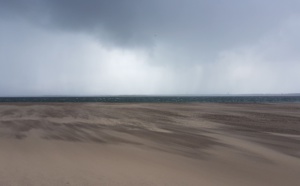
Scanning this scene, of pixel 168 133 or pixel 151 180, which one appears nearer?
pixel 151 180

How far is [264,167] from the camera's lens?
36.9ft

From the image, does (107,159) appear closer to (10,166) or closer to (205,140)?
(10,166)

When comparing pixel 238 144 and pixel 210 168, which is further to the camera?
pixel 238 144

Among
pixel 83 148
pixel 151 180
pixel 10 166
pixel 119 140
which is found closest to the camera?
pixel 151 180

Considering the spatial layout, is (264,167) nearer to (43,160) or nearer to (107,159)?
(107,159)

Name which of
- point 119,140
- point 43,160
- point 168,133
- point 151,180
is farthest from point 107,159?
point 168,133

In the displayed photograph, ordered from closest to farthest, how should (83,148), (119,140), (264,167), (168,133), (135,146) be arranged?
(264,167) < (83,148) < (135,146) < (119,140) < (168,133)

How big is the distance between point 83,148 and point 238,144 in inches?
314

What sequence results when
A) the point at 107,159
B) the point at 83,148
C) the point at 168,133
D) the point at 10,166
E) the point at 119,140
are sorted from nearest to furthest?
the point at 10,166 < the point at 107,159 < the point at 83,148 < the point at 119,140 < the point at 168,133

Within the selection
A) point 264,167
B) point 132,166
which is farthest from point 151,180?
point 264,167

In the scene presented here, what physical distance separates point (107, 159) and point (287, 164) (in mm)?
6935

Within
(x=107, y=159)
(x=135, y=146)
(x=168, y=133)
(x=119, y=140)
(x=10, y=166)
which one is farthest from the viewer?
(x=168, y=133)

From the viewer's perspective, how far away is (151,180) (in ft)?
29.9

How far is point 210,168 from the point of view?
10969 millimetres
